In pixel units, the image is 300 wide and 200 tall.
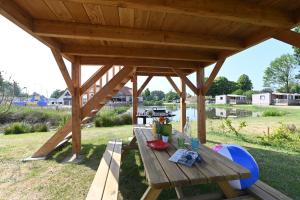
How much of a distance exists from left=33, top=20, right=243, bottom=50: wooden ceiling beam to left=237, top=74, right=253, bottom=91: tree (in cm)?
5953

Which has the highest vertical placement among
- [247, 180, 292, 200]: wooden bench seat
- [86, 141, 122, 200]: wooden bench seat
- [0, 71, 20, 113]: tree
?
[0, 71, 20, 113]: tree

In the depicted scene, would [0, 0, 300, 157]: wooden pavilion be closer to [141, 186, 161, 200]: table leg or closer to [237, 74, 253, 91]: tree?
[141, 186, 161, 200]: table leg

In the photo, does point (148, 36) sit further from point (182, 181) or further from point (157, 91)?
point (157, 91)

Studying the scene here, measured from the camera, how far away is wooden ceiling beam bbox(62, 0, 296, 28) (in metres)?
1.95

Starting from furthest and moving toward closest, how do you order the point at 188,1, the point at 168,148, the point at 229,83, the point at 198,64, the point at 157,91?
the point at 157,91, the point at 229,83, the point at 198,64, the point at 168,148, the point at 188,1

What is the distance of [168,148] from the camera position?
229 centimetres

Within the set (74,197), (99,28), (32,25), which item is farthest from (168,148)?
(32,25)

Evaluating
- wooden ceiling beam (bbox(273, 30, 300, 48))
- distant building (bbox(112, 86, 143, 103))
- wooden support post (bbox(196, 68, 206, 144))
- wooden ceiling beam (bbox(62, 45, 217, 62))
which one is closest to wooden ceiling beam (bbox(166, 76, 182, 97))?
wooden support post (bbox(196, 68, 206, 144))

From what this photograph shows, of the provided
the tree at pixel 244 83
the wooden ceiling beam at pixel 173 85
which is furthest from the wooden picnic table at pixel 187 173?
the tree at pixel 244 83

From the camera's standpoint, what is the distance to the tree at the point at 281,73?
141ft

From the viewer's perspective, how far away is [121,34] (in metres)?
2.89

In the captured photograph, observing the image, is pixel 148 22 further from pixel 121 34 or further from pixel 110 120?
pixel 110 120

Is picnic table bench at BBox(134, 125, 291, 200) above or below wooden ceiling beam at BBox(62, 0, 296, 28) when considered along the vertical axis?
below

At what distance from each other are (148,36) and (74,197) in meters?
2.44
